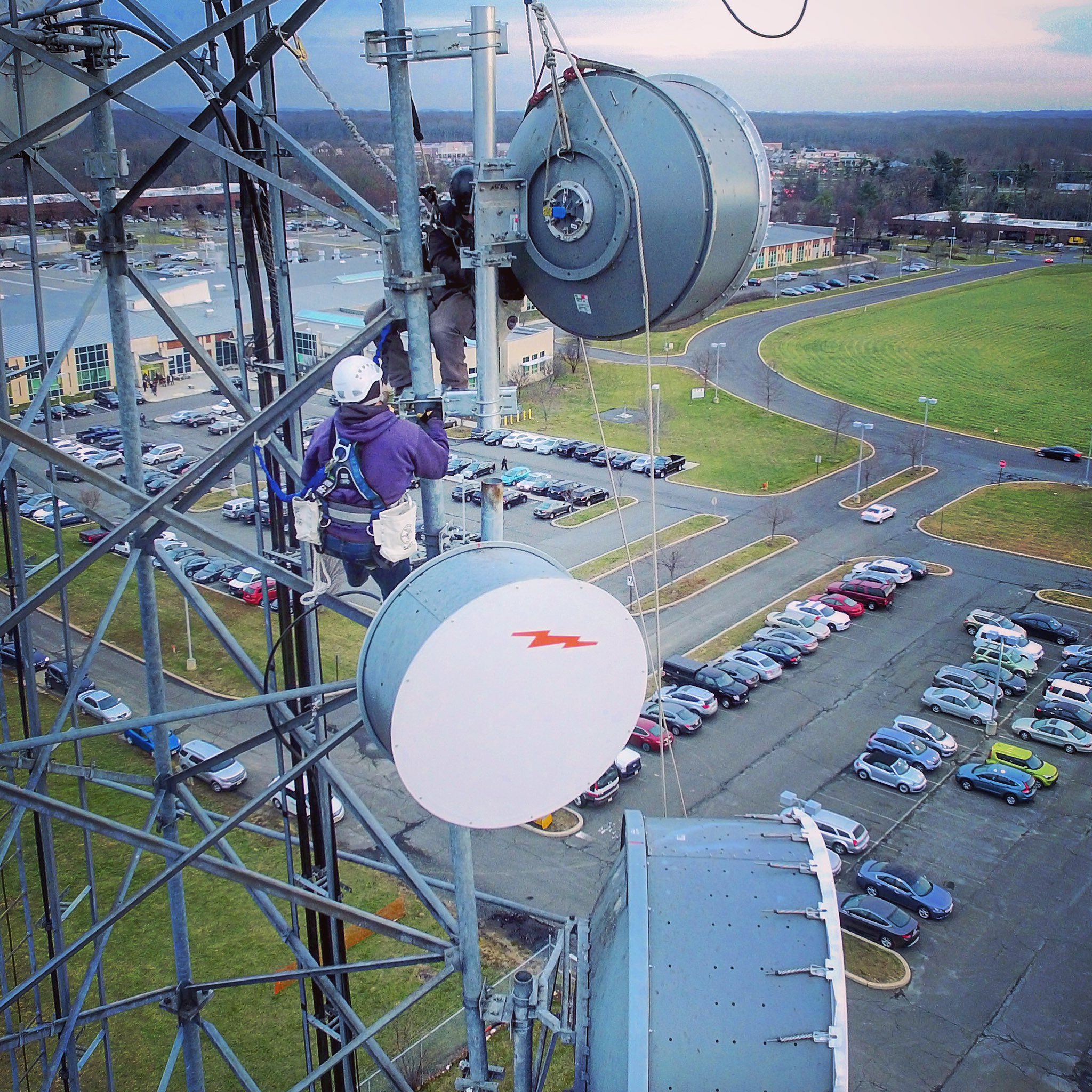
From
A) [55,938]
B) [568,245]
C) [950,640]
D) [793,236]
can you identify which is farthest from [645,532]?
[793,236]

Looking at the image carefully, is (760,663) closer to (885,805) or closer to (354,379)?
(885,805)

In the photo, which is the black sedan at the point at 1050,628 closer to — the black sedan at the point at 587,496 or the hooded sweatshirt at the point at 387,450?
the black sedan at the point at 587,496

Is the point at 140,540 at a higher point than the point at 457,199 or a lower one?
lower

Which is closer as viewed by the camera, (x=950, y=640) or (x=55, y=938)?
(x=55, y=938)

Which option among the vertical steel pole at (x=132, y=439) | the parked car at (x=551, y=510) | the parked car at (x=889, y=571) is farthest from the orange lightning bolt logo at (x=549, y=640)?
the parked car at (x=551, y=510)

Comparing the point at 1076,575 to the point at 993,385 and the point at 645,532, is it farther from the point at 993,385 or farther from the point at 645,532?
the point at 993,385

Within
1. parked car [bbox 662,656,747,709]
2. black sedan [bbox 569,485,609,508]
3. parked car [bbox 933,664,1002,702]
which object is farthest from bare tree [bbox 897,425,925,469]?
parked car [bbox 662,656,747,709]

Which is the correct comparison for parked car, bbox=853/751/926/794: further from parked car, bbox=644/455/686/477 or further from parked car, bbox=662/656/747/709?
parked car, bbox=644/455/686/477

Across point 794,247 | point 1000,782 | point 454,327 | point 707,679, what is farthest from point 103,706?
point 794,247
